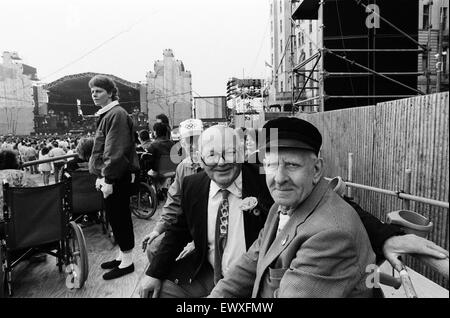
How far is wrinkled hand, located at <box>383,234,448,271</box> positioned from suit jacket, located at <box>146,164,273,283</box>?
765 mm

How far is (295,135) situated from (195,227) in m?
0.97

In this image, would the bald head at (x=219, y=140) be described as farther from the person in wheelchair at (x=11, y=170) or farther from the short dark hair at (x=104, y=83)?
the person in wheelchair at (x=11, y=170)

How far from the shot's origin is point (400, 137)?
4.27 m

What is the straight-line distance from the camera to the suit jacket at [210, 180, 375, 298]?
3.75 feet

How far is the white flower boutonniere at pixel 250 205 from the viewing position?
1977 mm

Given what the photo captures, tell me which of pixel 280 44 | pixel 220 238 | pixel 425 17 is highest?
pixel 280 44

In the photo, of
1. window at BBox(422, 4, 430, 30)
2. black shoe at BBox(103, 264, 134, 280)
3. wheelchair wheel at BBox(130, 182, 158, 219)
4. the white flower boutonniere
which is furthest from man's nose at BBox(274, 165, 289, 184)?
window at BBox(422, 4, 430, 30)

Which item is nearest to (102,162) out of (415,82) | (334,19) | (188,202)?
(188,202)

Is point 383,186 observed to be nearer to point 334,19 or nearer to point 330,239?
point 330,239

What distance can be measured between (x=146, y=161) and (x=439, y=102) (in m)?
4.93

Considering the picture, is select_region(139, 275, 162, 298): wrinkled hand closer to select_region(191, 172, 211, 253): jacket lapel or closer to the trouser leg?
select_region(191, 172, 211, 253): jacket lapel

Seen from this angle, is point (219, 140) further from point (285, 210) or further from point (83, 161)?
point (83, 161)

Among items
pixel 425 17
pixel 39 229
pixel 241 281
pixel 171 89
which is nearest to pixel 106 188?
pixel 39 229

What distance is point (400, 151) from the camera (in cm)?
429
